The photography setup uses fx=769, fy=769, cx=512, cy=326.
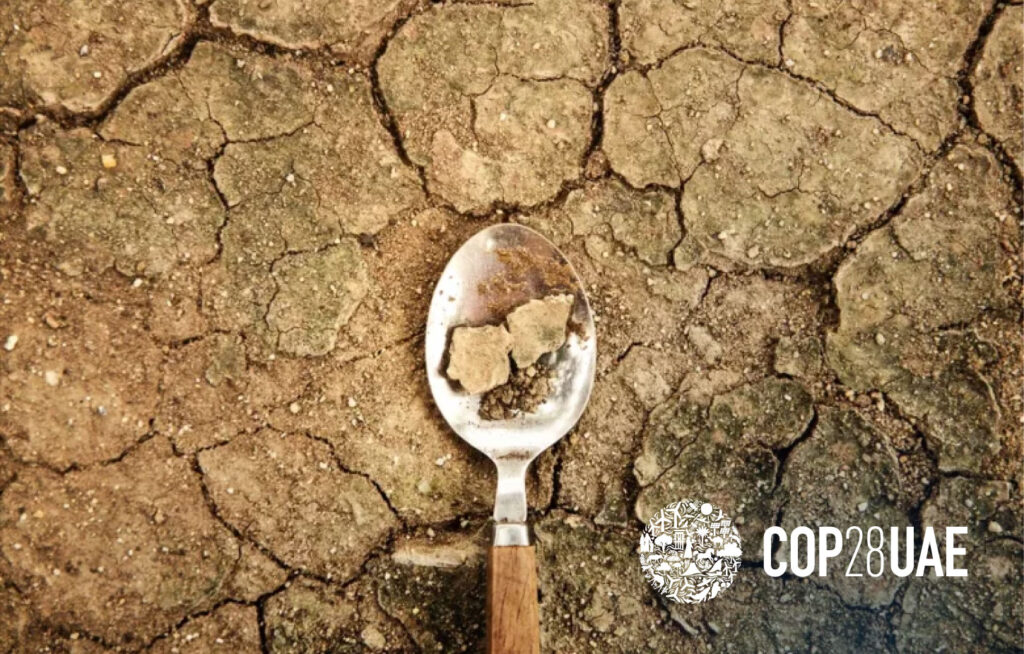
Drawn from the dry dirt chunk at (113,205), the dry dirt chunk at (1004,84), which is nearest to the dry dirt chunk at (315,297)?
the dry dirt chunk at (113,205)

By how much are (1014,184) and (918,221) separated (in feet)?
1.04

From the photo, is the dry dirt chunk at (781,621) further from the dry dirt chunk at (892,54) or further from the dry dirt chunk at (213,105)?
the dry dirt chunk at (213,105)

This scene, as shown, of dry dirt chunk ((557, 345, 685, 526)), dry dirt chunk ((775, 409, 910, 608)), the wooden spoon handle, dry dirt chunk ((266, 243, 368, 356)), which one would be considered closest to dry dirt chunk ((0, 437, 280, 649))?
dry dirt chunk ((266, 243, 368, 356))

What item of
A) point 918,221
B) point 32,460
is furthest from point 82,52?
point 918,221

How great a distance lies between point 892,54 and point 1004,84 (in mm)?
355

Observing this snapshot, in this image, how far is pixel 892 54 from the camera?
2332 mm

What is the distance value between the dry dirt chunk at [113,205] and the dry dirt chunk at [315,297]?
0.24 metres

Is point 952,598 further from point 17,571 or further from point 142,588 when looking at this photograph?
point 17,571

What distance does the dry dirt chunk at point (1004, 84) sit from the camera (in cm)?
233

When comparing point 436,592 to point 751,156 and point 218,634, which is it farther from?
point 751,156

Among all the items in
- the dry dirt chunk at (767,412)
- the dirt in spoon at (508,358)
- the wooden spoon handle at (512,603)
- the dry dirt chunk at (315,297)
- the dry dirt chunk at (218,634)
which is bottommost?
the dry dirt chunk at (218,634)

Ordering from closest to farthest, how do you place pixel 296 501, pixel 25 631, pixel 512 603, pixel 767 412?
1. pixel 512 603
2. pixel 25 631
3. pixel 296 501
4. pixel 767 412

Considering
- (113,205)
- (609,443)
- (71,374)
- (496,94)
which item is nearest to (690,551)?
(609,443)

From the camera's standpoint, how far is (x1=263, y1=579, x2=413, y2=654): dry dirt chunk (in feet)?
7.04
